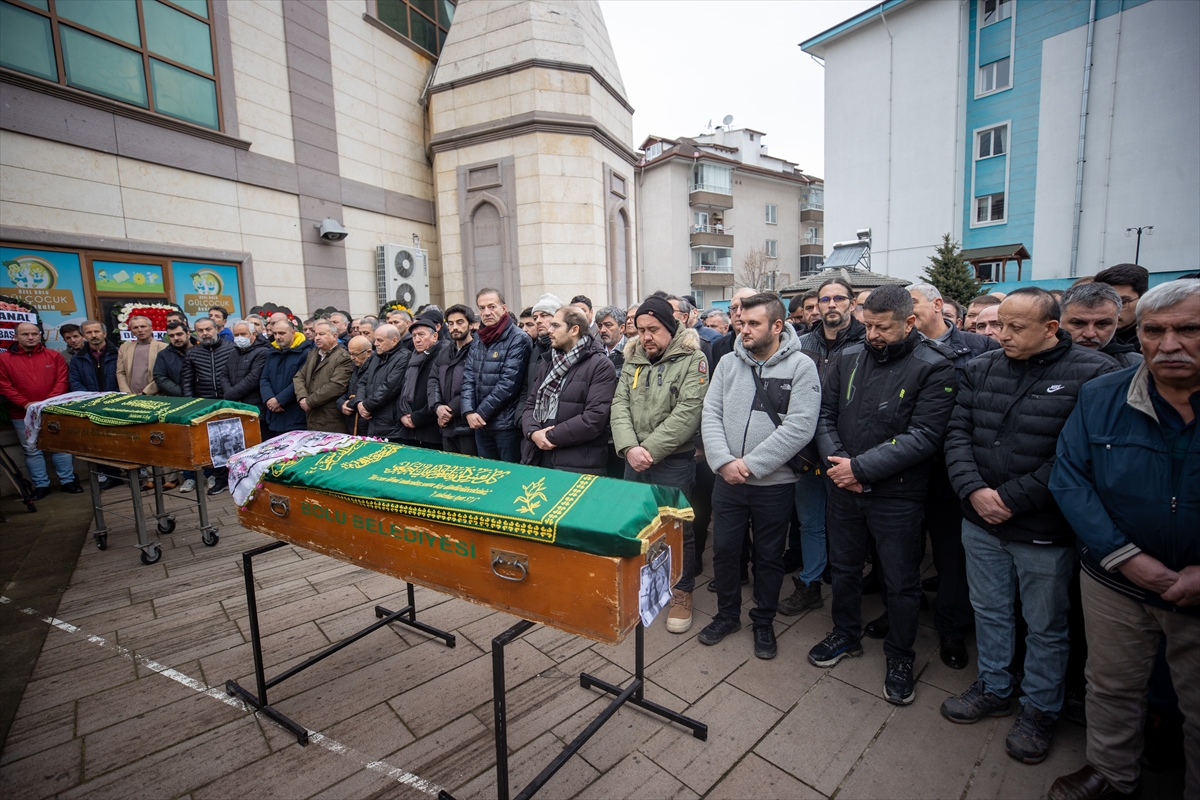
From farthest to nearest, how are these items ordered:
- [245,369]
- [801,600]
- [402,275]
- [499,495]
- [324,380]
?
1. [402,275]
2. [245,369]
3. [324,380]
4. [801,600]
5. [499,495]

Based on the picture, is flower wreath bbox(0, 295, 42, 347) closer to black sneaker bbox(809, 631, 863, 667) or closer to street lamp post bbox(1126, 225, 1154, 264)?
black sneaker bbox(809, 631, 863, 667)

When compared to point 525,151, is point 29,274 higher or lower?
lower

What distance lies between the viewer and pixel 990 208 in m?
19.2

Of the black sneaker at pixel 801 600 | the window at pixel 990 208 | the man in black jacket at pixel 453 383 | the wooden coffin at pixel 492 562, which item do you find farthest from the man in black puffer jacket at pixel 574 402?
the window at pixel 990 208

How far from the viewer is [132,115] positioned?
800 cm

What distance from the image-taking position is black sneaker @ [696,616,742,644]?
325cm

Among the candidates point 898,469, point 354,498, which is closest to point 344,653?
point 354,498

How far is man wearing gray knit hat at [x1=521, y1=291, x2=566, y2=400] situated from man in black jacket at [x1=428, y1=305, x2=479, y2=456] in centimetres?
63

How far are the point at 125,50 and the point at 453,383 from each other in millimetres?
8386

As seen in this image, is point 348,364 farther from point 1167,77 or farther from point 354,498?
point 1167,77

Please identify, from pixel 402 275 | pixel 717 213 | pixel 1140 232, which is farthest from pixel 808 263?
pixel 402 275

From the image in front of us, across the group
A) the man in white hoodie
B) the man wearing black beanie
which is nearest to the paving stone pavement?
the man in white hoodie

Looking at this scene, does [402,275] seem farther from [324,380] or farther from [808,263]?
[808,263]

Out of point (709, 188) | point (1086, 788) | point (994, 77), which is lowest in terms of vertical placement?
point (1086, 788)
